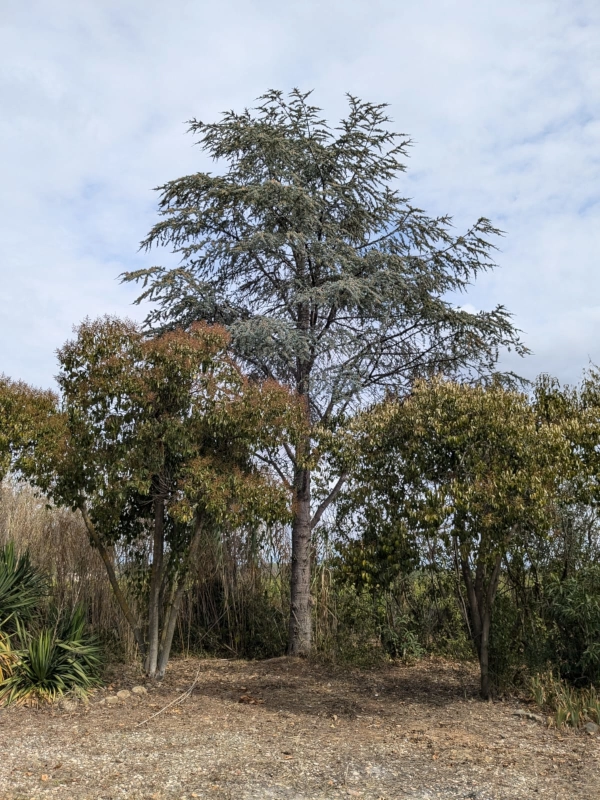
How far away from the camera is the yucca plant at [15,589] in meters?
9.15

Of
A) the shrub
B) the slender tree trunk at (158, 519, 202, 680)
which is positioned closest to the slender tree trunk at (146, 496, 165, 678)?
the slender tree trunk at (158, 519, 202, 680)

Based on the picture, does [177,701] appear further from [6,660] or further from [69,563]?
[69,563]

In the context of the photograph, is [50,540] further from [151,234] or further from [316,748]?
[316,748]

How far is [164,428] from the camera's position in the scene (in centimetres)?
864

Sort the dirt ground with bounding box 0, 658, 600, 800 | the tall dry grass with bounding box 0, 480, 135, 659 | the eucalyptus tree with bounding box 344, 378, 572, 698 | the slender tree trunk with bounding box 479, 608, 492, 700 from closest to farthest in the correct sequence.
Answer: the dirt ground with bounding box 0, 658, 600, 800
the eucalyptus tree with bounding box 344, 378, 572, 698
the slender tree trunk with bounding box 479, 608, 492, 700
the tall dry grass with bounding box 0, 480, 135, 659

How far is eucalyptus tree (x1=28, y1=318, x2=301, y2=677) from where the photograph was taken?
28.0ft

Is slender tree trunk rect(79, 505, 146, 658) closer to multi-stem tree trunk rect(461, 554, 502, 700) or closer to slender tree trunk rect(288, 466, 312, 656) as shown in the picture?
slender tree trunk rect(288, 466, 312, 656)

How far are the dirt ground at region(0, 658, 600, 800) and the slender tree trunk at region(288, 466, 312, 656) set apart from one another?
2017 millimetres

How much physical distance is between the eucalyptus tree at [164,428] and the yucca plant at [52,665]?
1.35m

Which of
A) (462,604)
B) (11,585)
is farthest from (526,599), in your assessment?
(11,585)

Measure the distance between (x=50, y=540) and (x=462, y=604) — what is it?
6.49m

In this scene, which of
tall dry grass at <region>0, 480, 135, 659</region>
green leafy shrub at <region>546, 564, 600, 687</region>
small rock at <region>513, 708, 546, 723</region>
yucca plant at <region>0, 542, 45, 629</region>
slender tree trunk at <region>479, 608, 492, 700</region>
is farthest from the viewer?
tall dry grass at <region>0, 480, 135, 659</region>

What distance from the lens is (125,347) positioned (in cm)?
884

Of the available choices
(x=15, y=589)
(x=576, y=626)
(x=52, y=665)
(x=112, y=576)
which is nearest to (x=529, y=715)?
(x=576, y=626)
